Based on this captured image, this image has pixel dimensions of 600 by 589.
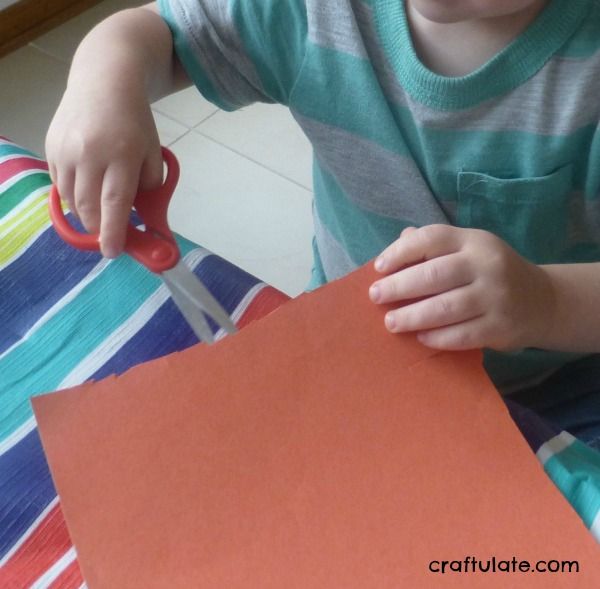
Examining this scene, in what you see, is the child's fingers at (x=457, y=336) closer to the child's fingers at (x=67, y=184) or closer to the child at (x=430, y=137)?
the child at (x=430, y=137)

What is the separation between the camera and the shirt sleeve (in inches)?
19.9

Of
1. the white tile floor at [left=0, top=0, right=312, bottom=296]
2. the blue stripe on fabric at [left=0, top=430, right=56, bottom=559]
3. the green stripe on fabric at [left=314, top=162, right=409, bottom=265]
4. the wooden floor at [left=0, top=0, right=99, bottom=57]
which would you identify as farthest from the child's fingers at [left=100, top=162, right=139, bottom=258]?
the wooden floor at [left=0, top=0, right=99, bottom=57]

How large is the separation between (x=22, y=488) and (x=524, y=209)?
1.12 ft

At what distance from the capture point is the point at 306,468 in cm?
34

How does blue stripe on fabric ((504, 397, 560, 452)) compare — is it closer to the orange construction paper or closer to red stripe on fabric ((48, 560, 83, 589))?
the orange construction paper

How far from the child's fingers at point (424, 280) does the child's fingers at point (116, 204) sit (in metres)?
0.13

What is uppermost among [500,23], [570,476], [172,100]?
[500,23]

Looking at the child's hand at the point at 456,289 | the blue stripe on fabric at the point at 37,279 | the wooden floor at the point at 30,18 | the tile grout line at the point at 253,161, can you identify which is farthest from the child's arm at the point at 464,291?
the wooden floor at the point at 30,18

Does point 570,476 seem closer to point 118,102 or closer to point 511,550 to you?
point 511,550

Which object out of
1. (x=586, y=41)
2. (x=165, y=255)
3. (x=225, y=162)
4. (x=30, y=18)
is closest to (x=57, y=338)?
(x=165, y=255)

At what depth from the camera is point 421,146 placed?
1.68 ft

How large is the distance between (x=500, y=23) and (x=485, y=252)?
0.15 m

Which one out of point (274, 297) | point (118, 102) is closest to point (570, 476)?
point (274, 297)

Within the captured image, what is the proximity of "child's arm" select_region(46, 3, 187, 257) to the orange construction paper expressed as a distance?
0.31ft
